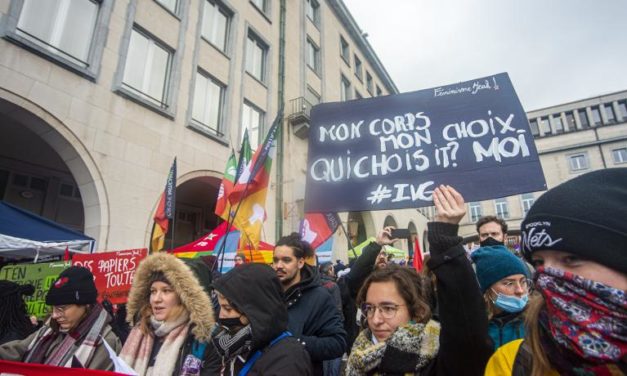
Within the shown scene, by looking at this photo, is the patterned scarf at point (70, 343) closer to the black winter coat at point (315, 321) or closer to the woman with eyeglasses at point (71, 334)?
the woman with eyeglasses at point (71, 334)

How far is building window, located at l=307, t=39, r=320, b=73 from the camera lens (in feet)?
56.2

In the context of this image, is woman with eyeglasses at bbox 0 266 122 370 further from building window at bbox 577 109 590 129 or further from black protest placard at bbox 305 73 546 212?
building window at bbox 577 109 590 129

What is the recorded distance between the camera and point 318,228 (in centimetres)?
786

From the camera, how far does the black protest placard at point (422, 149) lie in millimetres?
2354

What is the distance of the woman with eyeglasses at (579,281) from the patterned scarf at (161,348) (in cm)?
207

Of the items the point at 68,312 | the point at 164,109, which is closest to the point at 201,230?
the point at 164,109

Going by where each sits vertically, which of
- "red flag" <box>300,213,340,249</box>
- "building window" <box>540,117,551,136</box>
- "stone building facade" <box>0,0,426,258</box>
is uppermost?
"building window" <box>540,117,551,136</box>

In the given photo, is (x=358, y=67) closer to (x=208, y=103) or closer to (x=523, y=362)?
(x=208, y=103)

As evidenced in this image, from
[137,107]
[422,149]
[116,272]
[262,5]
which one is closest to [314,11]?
[262,5]

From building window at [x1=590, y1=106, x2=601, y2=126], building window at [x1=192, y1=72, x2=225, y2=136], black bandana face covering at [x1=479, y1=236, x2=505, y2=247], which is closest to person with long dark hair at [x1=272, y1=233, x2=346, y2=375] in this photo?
black bandana face covering at [x1=479, y1=236, x2=505, y2=247]

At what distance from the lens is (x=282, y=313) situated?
78.2 inches

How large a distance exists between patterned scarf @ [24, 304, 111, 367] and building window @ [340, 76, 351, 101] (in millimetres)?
18424

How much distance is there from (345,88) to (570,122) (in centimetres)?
3346

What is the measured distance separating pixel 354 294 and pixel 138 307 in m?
1.83
